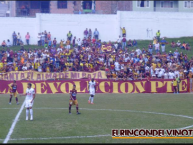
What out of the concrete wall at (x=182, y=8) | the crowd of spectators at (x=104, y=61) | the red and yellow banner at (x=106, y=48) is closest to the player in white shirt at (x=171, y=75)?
the crowd of spectators at (x=104, y=61)

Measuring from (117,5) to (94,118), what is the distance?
47.4 metres

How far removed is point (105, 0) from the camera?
6378 centimetres

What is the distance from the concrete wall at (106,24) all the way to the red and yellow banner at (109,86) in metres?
17.9

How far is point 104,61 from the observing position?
138 ft

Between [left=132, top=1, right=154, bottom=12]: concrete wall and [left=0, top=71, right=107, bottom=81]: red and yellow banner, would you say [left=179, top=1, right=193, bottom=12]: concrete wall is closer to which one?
[left=132, top=1, right=154, bottom=12]: concrete wall

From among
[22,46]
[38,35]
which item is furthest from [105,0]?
[22,46]

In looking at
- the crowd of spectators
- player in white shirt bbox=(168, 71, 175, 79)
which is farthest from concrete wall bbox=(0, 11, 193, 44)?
player in white shirt bbox=(168, 71, 175, 79)

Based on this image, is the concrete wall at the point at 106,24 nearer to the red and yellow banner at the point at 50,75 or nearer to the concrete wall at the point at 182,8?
the concrete wall at the point at 182,8

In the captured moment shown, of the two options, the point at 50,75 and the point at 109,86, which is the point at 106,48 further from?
the point at 109,86

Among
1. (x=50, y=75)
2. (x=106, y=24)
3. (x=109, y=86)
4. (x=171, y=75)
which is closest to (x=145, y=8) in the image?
(x=106, y=24)

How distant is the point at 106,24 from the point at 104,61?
1336cm

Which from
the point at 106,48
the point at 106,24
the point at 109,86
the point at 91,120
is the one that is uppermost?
the point at 106,24

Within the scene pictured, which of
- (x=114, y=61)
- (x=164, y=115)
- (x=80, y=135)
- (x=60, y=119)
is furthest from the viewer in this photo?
(x=114, y=61)

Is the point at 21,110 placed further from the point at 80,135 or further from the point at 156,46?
the point at 156,46
